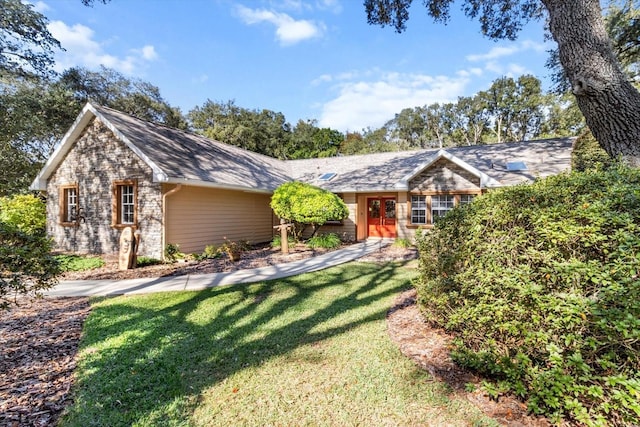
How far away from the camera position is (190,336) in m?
4.20

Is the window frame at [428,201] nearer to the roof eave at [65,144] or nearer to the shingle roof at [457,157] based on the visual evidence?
the shingle roof at [457,157]

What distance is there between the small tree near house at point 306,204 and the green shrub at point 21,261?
8154 mm

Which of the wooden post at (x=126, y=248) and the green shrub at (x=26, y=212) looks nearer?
the wooden post at (x=126, y=248)

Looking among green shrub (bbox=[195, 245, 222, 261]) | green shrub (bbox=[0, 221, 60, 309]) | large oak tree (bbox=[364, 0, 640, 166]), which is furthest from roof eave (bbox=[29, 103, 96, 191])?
large oak tree (bbox=[364, 0, 640, 166])

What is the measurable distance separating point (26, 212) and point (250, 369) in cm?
1446

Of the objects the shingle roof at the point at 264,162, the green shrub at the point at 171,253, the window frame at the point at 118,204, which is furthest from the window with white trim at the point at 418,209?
the window frame at the point at 118,204

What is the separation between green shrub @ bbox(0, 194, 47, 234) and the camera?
11906mm

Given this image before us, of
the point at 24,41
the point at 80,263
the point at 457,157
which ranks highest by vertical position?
the point at 24,41

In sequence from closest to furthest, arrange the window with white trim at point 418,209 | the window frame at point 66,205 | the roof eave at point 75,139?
the roof eave at point 75,139 < the window frame at point 66,205 < the window with white trim at point 418,209

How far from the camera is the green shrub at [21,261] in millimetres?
2715

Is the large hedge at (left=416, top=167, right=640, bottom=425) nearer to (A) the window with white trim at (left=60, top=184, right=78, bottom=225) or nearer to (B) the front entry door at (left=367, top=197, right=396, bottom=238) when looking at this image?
(B) the front entry door at (left=367, top=197, right=396, bottom=238)

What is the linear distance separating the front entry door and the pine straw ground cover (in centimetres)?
897

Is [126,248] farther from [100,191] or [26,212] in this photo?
[26,212]

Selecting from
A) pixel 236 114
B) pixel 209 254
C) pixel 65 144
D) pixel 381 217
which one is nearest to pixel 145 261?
pixel 209 254
